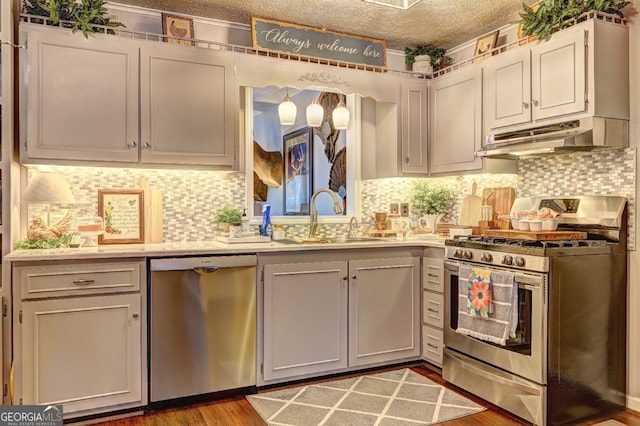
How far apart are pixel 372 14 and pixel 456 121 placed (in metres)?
1.04

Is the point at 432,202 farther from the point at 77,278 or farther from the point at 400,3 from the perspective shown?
the point at 77,278

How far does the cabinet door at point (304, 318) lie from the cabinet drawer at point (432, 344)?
65 cm

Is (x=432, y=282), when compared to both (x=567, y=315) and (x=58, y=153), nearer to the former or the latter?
(x=567, y=315)

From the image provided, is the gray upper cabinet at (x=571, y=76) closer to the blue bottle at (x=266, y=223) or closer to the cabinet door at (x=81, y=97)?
the blue bottle at (x=266, y=223)

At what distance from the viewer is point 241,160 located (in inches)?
138

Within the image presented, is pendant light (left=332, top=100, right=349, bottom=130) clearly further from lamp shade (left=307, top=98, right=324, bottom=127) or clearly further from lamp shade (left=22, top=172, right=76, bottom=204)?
lamp shade (left=22, top=172, right=76, bottom=204)

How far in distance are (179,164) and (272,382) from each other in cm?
155

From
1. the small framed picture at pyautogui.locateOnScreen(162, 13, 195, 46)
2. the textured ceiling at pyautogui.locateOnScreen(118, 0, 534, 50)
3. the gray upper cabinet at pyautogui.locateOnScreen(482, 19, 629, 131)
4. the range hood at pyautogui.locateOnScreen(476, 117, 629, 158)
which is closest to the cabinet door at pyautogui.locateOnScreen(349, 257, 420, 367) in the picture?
the range hood at pyautogui.locateOnScreen(476, 117, 629, 158)

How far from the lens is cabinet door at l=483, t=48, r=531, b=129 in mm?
3123

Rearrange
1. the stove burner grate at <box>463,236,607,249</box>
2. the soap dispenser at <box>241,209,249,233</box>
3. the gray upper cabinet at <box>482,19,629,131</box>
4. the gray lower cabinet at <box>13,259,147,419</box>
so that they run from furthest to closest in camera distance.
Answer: the soap dispenser at <box>241,209,249,233</box>
the gray upper cabinet at <box>482,19,629,131</box>
the stove burner grate at <box>463,236,607,249</box>
the gray lower cabinet at <box>13,259,147,419</box>

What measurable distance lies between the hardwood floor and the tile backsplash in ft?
3.38

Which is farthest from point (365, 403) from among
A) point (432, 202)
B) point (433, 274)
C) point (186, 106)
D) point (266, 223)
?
point (186, 106)

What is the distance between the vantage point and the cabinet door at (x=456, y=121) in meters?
3.56

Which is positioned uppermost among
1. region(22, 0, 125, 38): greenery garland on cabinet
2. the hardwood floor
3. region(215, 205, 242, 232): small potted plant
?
region(22, 0, 125, 38): greenery garland on cabinet
